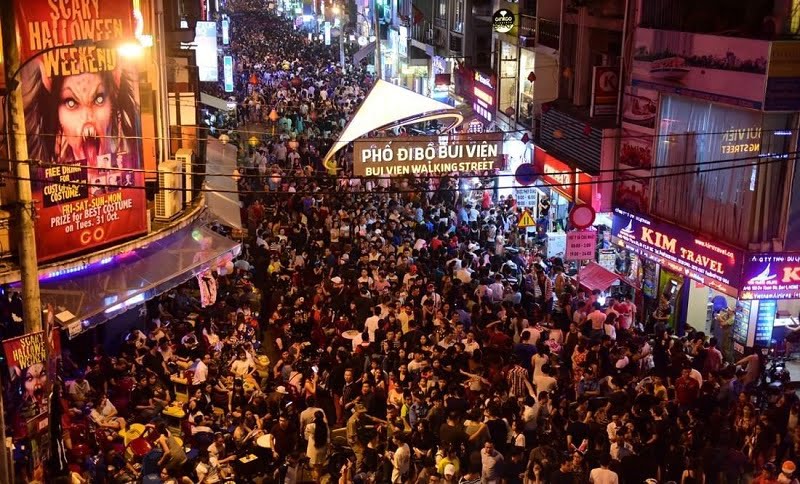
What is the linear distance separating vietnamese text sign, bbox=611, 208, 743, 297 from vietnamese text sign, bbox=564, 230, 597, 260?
3.83 ft

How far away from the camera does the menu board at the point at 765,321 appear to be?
1705cm

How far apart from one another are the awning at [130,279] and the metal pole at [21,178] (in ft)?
7.21

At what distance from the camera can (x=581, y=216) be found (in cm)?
1905

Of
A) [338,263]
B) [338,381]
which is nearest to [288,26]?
[338,263]

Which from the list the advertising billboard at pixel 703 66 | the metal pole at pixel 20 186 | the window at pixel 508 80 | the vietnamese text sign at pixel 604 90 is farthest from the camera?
the window at pixel 508 80

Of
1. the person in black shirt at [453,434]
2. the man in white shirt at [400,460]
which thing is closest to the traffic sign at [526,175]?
the person in black shirt at [453,434]

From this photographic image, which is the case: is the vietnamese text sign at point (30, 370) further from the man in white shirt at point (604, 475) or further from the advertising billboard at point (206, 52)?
the advertising billboard at point (206, 52)

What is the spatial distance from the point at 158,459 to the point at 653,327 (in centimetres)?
1022

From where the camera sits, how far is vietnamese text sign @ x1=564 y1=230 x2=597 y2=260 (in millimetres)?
18922

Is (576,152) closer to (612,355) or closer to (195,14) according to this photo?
(612,355)

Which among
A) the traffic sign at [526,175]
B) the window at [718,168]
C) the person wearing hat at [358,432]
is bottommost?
the person wearing hat at [358,432]

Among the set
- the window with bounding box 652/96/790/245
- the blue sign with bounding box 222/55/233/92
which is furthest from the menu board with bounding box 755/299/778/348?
the blue sign with bounding box 222/55/233/92

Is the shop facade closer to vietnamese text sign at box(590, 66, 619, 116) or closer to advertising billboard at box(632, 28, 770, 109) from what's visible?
vietnamese text sign at box(590, 66, 619, 116)

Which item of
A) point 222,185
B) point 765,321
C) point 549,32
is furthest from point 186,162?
point 765,321
